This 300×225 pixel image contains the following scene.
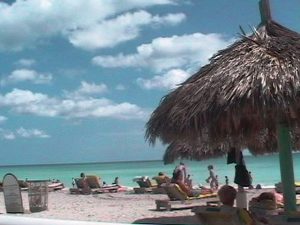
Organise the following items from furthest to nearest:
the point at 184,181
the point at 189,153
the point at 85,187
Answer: the point at 85,187, the point at 184,181, the point at 189,153

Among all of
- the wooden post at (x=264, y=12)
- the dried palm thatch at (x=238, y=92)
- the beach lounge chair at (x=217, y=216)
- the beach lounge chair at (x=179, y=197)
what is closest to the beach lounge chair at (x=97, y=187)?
the beach lounge chair at (x=179, y=197)

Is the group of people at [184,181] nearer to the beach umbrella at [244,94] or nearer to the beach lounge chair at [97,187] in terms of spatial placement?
the beach lounge chair at [97,187]

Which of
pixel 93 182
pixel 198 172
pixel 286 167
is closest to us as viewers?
pixel 286 167

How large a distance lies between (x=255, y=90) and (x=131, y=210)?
19.8ft

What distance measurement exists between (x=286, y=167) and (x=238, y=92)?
143 centimetres

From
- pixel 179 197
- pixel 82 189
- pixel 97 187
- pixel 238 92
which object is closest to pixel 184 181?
pixel 179 197

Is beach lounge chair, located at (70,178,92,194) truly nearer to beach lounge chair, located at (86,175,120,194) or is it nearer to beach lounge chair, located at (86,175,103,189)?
beach lounge chair, located at (86,175,120,194)

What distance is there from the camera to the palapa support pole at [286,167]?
713 centimetres

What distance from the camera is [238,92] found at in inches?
252

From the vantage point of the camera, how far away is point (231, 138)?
861 centimetres

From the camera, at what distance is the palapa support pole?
713 cm

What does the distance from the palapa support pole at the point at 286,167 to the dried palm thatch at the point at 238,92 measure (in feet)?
0.50

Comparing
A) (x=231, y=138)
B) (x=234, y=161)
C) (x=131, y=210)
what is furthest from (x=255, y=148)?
(x=131, y=210)

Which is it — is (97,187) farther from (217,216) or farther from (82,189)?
(217,216)
